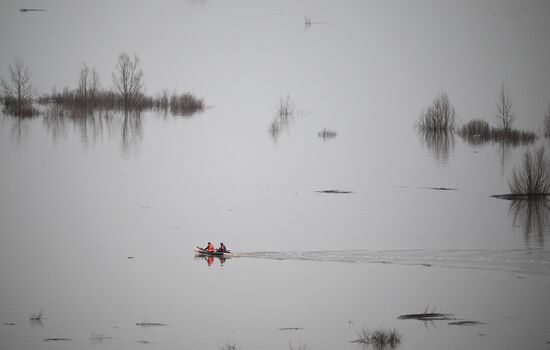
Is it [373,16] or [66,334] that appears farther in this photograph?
[373,16]

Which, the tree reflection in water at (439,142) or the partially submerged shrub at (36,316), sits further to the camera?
the tree reflection in water at (439,142)

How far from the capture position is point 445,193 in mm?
36531

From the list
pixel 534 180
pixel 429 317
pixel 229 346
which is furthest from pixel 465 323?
pixel 534 180

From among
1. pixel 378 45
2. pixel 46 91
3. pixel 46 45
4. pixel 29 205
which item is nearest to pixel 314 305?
pixel 29 205

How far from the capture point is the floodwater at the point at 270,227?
59.4 feet

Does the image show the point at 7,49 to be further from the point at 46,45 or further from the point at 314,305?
the point at 314,305

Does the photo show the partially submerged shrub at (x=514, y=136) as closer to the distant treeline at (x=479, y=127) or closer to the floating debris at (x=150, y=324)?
the distant treeline at (x=479, y=127)

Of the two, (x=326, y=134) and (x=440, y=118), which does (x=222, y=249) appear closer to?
(x=326, y=134)

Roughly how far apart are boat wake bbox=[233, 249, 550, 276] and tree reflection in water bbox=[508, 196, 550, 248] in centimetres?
171

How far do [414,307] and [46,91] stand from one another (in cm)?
6588

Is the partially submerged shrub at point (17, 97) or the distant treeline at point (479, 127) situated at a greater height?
the partially submerged shrub at point (17, 97)

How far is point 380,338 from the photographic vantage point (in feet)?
54.3

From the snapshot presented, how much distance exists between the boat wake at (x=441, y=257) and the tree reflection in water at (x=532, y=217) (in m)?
1.71

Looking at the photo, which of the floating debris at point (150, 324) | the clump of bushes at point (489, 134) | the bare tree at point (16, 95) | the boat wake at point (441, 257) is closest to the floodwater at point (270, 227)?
the boat wake at point (441, 257)
